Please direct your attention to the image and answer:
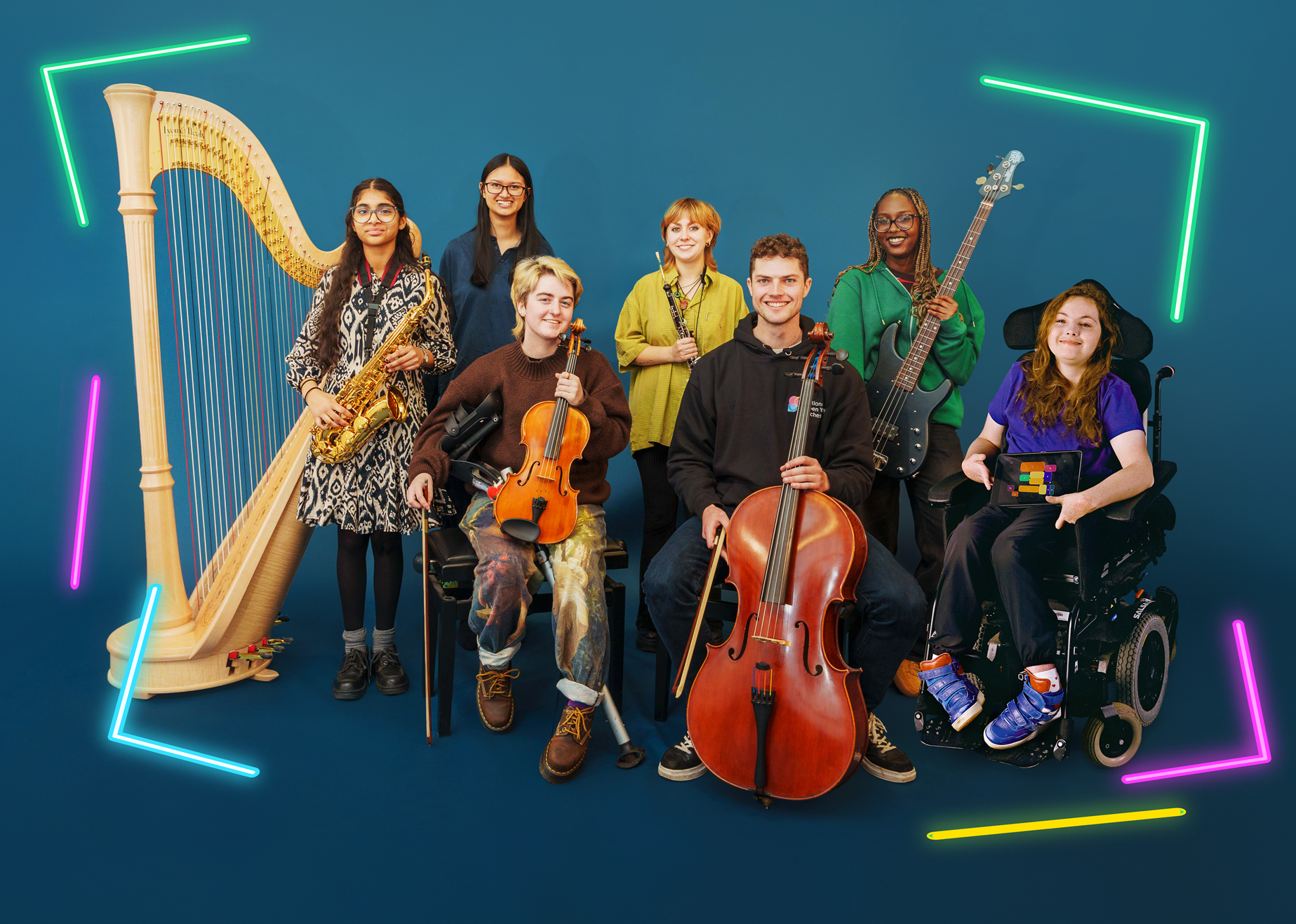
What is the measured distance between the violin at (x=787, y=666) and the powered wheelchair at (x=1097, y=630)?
0.57m

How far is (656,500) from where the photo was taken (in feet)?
10.6

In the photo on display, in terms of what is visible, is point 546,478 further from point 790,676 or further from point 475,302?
point 475,302

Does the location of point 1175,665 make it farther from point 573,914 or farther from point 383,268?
point 383,268

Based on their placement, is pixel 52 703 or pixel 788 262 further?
pixel 52 703

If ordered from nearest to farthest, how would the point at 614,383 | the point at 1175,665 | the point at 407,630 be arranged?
the point at 614,383 < the point at 1175,665 < the point at 407,630

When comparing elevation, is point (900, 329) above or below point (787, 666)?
above

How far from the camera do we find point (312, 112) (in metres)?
4.03

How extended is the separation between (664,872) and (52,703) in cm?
195

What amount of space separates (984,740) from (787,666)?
2.58ft

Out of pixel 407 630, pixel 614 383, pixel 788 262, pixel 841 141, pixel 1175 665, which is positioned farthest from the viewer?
pixel 841 141

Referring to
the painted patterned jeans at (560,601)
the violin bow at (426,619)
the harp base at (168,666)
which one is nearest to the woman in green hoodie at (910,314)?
the painted patterned jeans at (560,601)

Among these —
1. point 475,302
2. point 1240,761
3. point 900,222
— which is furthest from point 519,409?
point 1240,761

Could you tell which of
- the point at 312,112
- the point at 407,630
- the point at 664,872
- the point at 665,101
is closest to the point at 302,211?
the point at 312,112

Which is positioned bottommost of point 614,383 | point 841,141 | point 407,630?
point 407,630
